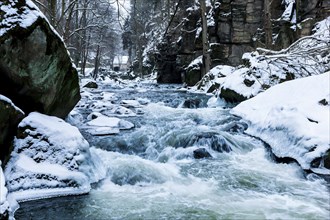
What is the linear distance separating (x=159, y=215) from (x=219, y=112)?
677cm

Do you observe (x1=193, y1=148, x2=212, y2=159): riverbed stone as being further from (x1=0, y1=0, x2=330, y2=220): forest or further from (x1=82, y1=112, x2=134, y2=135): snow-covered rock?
(x1=82, y1=112, x2=134, y2=135): snow-covered rock

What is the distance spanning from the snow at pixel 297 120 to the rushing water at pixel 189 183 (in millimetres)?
285

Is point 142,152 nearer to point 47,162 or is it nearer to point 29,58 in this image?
point 47,162

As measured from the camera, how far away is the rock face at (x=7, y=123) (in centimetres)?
420

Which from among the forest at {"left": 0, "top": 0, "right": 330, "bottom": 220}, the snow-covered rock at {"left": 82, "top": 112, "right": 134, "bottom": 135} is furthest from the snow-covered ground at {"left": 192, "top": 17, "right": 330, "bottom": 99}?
the snow-covered rock at {"left": 82, "top": 112, "right": 134, "bottom": 135}

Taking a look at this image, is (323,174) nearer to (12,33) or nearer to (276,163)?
(276,163)

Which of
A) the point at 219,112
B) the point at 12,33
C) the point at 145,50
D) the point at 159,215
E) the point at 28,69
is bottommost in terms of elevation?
the point at 159,215

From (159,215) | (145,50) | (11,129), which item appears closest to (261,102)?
(159,215)

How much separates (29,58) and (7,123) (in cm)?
117

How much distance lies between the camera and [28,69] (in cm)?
487

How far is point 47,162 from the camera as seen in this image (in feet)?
14.3

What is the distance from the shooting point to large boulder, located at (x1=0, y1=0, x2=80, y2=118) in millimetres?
4516

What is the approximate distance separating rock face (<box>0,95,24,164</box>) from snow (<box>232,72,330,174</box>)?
15.3ft

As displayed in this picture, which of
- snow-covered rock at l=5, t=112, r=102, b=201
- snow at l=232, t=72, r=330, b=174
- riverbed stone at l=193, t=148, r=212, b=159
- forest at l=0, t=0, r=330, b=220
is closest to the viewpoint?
forest at l=0, t=0, r=330, b=220
